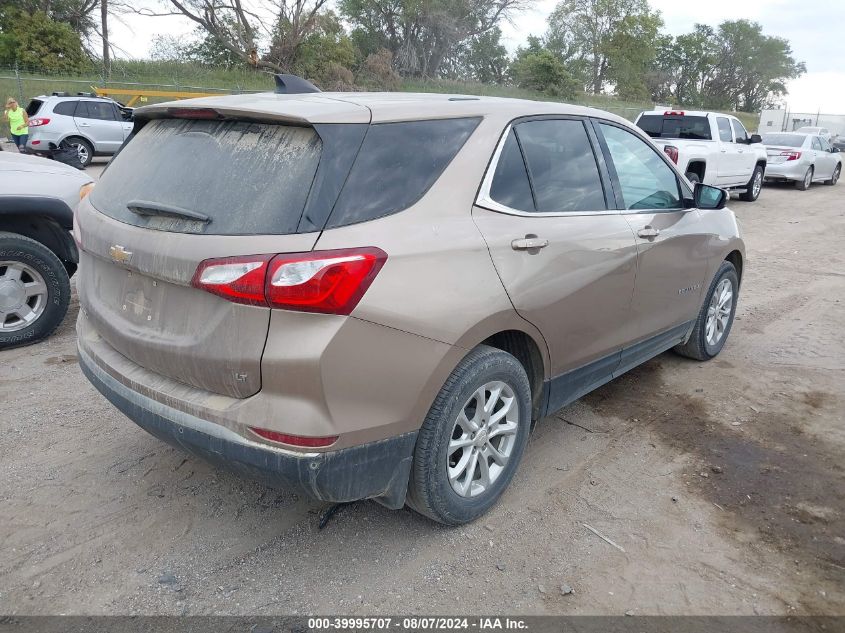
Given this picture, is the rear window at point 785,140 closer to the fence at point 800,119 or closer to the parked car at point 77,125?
the parked car at point 77,125

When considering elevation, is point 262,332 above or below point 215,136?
below

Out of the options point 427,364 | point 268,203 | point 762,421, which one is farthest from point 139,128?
point 762,421

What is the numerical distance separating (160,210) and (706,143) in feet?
42.2

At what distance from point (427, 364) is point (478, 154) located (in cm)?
99

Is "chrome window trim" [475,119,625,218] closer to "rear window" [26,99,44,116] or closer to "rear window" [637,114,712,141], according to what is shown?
"rear window" [637,114,712,141]

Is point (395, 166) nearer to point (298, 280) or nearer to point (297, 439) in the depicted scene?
point (298, 280)

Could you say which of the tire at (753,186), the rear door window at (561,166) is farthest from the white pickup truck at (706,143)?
the rear door window at (561,166)

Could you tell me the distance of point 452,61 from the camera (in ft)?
178

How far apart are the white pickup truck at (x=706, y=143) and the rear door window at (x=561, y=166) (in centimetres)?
981

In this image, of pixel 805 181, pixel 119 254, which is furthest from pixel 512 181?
pixel 805 181

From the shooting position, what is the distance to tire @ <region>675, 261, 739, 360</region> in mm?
4918

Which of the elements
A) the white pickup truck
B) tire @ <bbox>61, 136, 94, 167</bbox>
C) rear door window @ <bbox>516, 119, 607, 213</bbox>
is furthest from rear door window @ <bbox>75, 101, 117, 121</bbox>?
rear door window @ <bbox>516, 119, 607, 213</bbox>

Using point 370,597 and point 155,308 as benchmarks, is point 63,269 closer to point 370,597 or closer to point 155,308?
point 155,308

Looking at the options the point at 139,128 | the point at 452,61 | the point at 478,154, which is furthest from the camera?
the point at 452,61
